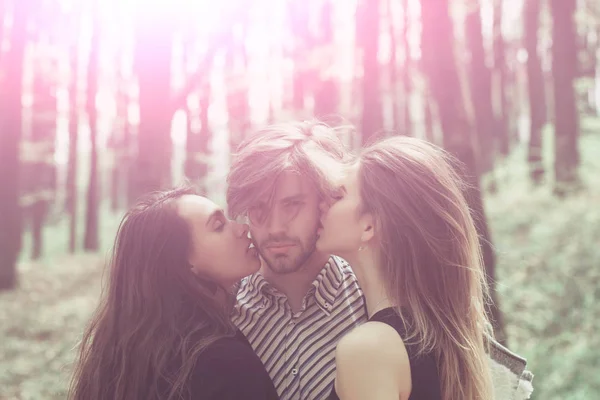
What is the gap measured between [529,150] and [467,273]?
48.4 ft

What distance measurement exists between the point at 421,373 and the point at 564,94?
480 inches

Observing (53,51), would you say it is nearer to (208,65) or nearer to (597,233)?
(208,65)

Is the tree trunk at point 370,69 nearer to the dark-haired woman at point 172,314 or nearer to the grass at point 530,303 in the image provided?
the grass at point 530,303

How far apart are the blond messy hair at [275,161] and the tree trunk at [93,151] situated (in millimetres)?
20405

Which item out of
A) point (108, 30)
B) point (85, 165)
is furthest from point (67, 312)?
point (85, 165)

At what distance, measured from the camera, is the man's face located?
10.2ft

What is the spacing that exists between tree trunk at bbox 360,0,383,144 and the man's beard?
27.3 ft

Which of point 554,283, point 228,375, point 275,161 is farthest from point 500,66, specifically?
point 228,375

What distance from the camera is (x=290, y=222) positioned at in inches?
122

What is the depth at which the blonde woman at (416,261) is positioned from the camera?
7.83ft

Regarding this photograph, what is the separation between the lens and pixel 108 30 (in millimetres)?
25312

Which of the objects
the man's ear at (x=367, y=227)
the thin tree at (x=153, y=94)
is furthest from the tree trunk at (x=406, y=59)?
the man's ear at (x=367, y=227)

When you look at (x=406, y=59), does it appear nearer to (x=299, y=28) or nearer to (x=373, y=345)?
(x=299, y=28)

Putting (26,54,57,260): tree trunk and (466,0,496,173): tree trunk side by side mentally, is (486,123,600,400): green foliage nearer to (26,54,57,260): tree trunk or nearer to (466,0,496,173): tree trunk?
(466,0,496,173): tree trunk
